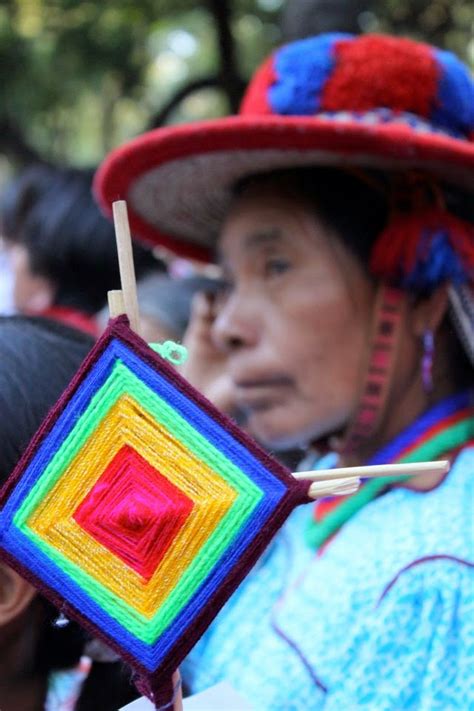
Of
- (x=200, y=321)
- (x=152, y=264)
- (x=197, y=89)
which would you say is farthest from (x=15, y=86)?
(x=200, y=321)

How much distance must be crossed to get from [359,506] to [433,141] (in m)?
0.50

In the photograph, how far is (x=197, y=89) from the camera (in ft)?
12.8

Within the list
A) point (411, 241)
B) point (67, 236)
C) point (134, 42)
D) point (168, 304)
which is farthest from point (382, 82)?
point (134, 42)

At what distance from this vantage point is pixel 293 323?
1308mm

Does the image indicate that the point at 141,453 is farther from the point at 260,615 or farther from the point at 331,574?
the point at 260,615

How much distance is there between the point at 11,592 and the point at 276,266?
2.07 feet

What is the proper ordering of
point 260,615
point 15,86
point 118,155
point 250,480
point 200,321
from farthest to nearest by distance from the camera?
1. point 15,86
2. point 200,321
3. point 118,155
4. point 260,615
5. point 250,480

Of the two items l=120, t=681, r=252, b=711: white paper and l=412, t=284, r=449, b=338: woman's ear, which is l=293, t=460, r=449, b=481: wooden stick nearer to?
l=120, t=681, r=252, b=711: white paper

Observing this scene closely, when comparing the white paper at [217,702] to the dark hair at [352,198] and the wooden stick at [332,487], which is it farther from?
the dark hair at [352,198]

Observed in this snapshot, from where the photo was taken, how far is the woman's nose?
4.35 ft

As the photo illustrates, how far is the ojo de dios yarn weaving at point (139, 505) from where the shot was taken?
69cm

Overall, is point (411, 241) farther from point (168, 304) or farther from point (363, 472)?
point (168, 304)

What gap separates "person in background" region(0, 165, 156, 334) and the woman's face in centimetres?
120

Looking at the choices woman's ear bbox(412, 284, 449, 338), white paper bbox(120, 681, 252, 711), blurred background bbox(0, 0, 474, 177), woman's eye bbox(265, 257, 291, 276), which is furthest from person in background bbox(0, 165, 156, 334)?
white paper bbox(120, 681, 252, 711)
